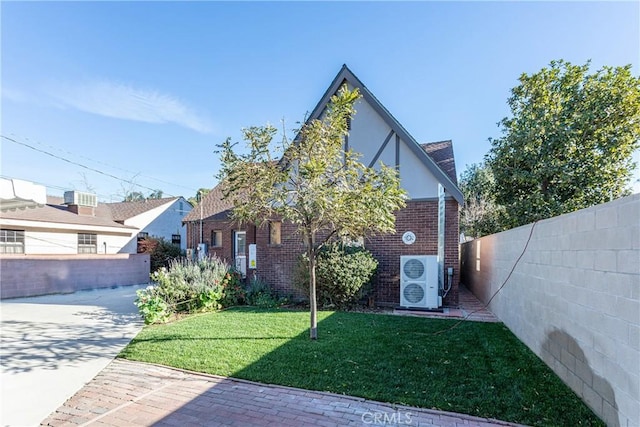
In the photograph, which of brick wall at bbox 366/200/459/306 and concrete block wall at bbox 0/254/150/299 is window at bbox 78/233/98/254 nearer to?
concrete block wall at bbox 0/254/150/299

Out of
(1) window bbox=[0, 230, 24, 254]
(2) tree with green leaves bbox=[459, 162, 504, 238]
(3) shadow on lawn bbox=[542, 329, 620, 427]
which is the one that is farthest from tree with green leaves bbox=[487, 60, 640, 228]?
(1) window bbox=[0, 230, 24, 254]

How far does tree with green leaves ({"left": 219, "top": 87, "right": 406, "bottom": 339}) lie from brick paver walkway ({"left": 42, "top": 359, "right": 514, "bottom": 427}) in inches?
86.9

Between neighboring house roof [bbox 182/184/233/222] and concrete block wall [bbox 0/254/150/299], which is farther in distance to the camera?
neighboring house roof [bbox 182/184/233/222]

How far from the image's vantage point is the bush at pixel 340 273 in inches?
332

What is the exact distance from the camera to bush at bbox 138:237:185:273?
18.6 metres

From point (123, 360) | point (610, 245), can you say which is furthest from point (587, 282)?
point (123, 360)

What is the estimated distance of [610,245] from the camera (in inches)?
121

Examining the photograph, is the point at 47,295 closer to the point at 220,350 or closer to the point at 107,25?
the point at 107,25

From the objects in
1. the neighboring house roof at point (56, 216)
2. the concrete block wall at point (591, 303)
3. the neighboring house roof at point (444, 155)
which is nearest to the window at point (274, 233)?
the neighboring house roof at point (444, 155)

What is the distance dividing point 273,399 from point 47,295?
1389cm

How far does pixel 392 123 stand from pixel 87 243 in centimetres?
1764

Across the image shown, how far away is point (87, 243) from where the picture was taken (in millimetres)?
17500

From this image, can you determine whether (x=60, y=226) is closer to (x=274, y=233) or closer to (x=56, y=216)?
(x=56, y=216)

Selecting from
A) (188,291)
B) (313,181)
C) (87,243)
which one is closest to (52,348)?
(188,291)
